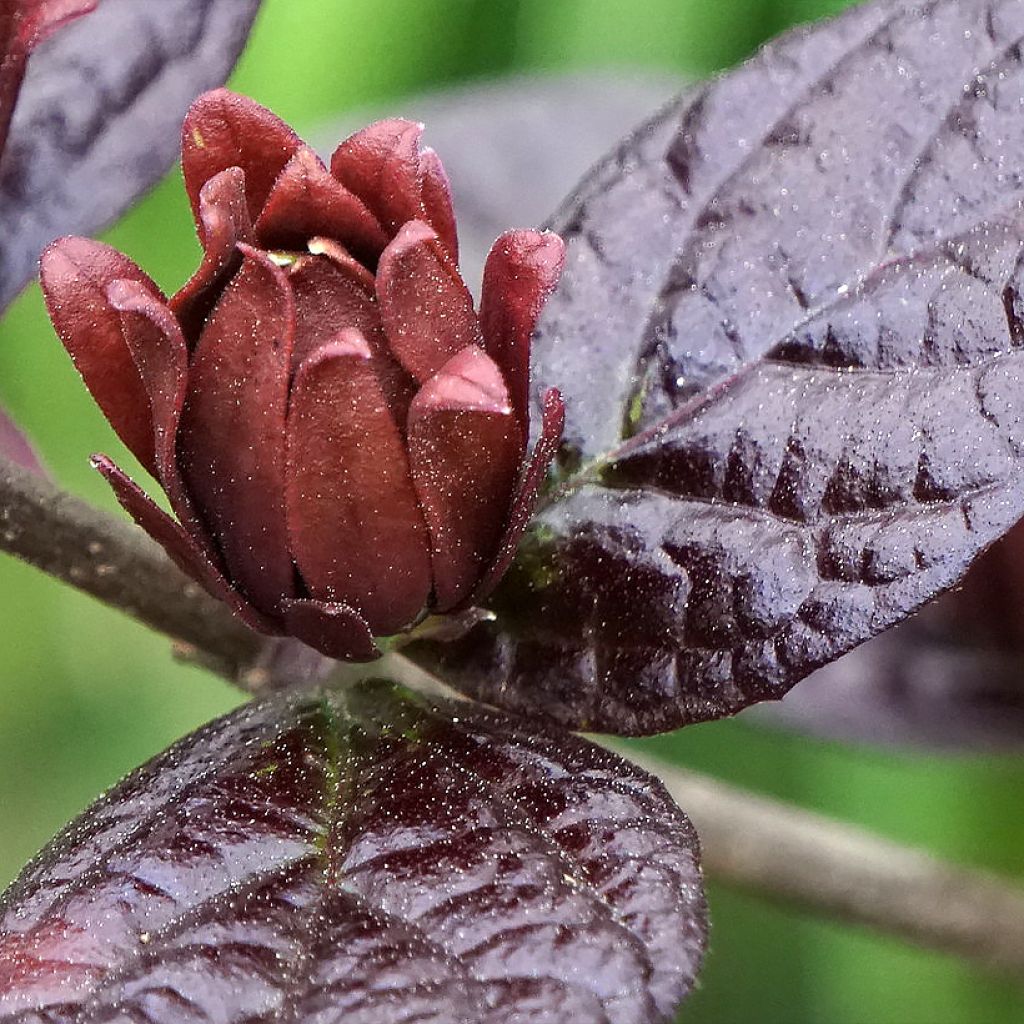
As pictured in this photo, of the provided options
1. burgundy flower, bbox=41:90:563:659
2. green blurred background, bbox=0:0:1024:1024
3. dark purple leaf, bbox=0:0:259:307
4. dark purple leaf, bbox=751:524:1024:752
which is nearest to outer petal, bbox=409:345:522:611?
burgundy flower, bbox=41:90:563:659

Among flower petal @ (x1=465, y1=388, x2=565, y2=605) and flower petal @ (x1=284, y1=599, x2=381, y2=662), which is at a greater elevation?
flower petal @ (x1=465, y1=388, x2=565, y2=605)

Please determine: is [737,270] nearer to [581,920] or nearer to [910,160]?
[910,160]

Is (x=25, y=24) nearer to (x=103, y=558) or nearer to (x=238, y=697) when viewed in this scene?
(x=103, y=558)

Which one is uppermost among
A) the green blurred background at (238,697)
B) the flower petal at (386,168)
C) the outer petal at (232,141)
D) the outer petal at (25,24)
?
the outer petal at (25,24)

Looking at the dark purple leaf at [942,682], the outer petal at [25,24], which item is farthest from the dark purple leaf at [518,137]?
the outer petal at [25,24]

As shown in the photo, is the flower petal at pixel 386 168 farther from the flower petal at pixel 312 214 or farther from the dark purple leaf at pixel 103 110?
the dark purple leaf at pixel 103 110

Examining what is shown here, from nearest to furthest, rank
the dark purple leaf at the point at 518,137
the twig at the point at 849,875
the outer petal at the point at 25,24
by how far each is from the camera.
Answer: the outer petal at the point at 25,24 < the twig at the point at 849,875 < the dark purple leaf at the point at 518,137

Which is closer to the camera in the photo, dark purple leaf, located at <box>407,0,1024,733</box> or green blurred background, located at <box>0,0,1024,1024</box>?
dark purple leaf, located at <box>407,0,1024,733</box>

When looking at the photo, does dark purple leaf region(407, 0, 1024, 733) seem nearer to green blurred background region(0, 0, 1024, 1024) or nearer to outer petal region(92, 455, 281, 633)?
outer petal region(92, 455, 281, 633)
